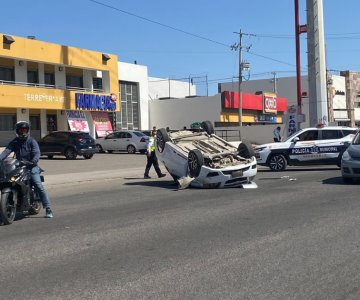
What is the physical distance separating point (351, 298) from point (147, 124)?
1774 inches

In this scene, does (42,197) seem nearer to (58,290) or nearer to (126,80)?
(58,290)

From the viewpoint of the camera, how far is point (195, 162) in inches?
571

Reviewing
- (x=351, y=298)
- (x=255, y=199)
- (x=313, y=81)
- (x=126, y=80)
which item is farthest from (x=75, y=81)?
(x=351, y=298)

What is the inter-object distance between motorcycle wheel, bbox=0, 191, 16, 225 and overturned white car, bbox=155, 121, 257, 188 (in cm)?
598

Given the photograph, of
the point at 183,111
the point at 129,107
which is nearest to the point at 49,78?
the point at 129,107

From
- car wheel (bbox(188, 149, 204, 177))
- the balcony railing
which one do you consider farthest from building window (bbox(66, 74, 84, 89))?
car wheel (bbox(188, 149, 204, 177))

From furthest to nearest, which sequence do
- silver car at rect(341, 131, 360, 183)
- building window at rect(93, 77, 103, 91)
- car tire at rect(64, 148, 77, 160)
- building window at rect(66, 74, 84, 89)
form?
1. building window at rect(93, 77, 103, 91)
2. building window at rect(66, 74, 84, 89)
3. car tire at rect(64, 148, 77, 160)
4. silver car at rect(341, 131, 360, 183)

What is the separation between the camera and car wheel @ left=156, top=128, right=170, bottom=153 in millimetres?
15602

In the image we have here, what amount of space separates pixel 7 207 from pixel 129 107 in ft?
125

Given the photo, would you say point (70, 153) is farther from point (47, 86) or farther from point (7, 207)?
point (7, 207)

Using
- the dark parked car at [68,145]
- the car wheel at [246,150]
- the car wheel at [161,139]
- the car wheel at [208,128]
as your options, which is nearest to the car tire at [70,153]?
the dark parked car at [68,145]

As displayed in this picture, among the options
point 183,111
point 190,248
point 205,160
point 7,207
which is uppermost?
point 183,111

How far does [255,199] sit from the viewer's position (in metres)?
12.1

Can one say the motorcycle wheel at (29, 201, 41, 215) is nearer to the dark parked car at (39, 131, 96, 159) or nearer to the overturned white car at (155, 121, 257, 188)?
the overturned white car at (155, 121, 257, 188)
